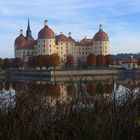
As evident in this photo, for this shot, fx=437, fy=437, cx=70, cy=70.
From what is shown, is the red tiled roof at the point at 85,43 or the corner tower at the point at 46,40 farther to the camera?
the red tiled roof at the point at 85,43

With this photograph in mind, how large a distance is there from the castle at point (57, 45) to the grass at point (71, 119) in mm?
79415

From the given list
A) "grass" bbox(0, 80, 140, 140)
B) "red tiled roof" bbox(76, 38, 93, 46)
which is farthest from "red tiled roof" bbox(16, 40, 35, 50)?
"grass" bbox(0, 80, 140, 140)

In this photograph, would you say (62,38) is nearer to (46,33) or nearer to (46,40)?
(46,40)

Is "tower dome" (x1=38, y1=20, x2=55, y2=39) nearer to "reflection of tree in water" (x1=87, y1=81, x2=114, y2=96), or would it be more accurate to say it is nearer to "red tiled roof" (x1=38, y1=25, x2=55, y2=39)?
"red tiled roof" (x1=38, y1=25, x2=55, y2=39)

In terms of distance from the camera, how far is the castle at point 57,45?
84375mm

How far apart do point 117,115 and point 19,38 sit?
87079 mm

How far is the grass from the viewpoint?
3297mm

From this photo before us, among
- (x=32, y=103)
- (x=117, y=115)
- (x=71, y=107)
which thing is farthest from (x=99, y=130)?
(x=32, y=103)

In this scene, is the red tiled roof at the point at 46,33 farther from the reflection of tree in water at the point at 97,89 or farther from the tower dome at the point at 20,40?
the reflection of tree in water at the point at 97,89

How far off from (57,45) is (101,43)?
8850 mm

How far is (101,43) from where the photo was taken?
288ft

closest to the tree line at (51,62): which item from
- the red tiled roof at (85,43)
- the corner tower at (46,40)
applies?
the corner tower at (46,40)

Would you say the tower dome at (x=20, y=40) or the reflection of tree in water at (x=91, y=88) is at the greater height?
the tower dome at (x=20, y=40)

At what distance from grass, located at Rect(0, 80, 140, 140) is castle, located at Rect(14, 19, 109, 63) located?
79415mm
